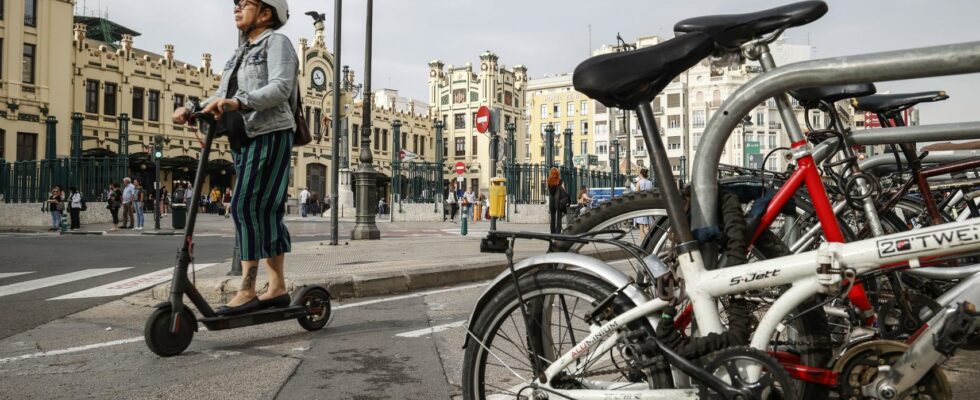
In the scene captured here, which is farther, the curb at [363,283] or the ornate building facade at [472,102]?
the ornate building facade at [472,102]

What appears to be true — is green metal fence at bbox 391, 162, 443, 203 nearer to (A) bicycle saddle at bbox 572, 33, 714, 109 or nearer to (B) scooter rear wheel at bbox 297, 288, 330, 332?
(B) scooter rear wheel at bbox 297, 288, 330, 332

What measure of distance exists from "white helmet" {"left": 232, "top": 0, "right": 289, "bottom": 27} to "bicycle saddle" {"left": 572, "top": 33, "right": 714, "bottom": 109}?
2531mm

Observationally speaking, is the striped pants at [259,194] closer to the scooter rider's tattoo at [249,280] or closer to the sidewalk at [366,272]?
the scooter rider's tattoo at [249,280]

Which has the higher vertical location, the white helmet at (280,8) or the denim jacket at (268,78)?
the white helmet at (280,8)

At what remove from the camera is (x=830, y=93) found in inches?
112

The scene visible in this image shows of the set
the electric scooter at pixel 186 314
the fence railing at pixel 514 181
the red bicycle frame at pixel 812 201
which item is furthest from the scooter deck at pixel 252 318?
the fence railing at pixel 514 181

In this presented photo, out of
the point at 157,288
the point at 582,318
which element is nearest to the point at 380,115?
the point at 157,288

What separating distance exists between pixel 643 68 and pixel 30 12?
3968 centimetres

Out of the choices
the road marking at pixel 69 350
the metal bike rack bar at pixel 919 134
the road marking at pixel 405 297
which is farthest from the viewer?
the road marking at pixel 405 297

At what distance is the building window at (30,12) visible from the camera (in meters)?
33.1

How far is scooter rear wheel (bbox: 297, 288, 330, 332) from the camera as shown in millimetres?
4156

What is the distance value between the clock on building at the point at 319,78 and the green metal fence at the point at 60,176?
29375 millimetres

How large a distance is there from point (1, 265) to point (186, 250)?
24.8 feet

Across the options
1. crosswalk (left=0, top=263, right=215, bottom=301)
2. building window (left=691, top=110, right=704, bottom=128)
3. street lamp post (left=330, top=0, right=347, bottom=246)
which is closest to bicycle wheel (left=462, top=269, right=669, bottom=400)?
crosswalk (left=0, top=263, right=215, bottom=301)
